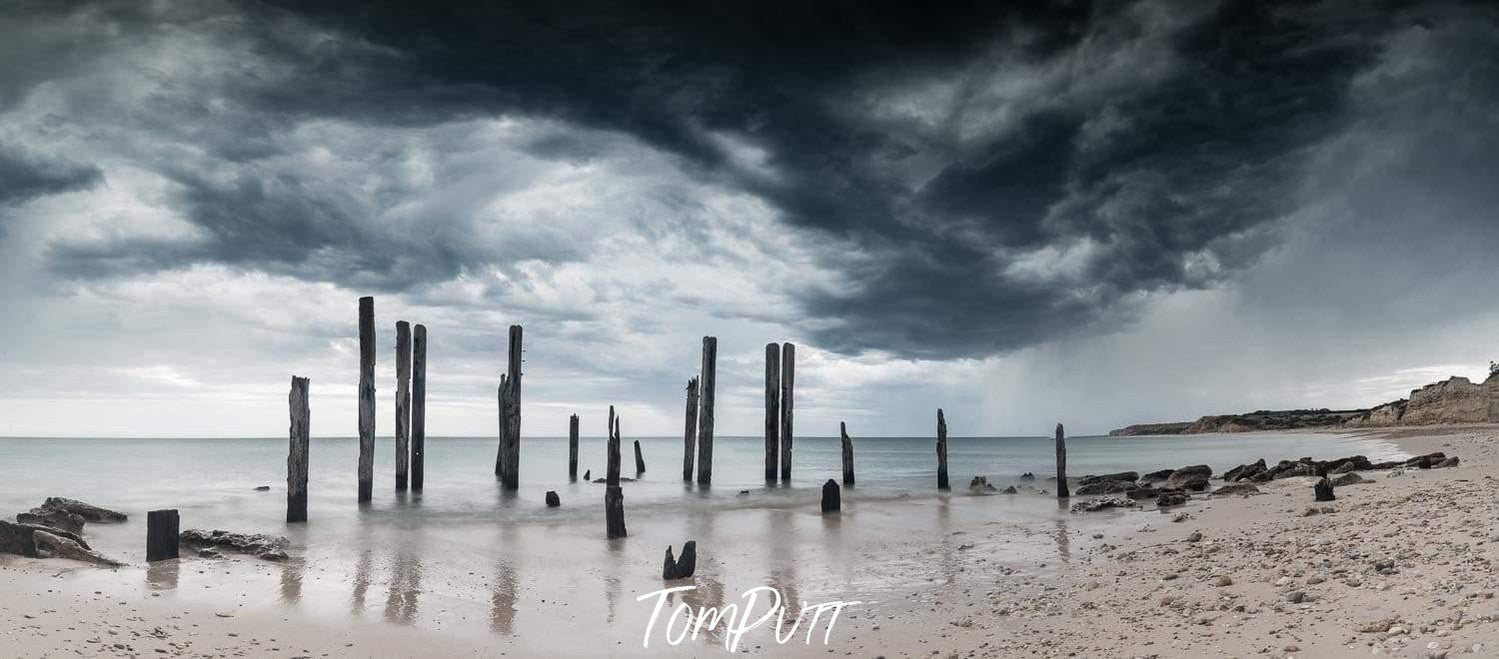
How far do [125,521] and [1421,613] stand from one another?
22.9 m

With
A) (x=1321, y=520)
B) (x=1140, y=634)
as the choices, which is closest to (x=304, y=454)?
(x=1140, y=634)

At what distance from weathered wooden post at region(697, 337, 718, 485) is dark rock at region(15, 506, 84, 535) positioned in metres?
18.8

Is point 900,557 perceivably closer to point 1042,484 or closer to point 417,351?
point 417,351

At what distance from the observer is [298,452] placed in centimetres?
1975

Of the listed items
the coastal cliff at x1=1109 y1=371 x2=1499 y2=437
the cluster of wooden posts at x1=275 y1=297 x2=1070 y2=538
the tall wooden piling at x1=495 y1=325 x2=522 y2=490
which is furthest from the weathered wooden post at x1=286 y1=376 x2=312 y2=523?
the coastal cliff at x1=1109 y1=371 x2=1499 y2=437

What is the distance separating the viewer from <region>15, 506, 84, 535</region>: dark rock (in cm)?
→ 1548

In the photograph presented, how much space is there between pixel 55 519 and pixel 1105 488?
26918 millimetres

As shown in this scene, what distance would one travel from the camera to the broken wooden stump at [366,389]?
75.5 feet

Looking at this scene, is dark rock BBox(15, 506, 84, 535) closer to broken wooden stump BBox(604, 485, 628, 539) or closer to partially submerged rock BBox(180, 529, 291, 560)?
partially submerged rock BBox(180, 529, 291, 560)

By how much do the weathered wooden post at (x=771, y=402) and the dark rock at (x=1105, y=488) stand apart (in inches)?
436

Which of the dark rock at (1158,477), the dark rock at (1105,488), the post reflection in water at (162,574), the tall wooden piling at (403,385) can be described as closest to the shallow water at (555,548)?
the post reflection in water at (162,574)

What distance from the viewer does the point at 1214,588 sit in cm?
848

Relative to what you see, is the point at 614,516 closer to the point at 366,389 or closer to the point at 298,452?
the point at 298,452

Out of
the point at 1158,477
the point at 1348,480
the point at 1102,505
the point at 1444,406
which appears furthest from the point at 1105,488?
the point at 1444,406
